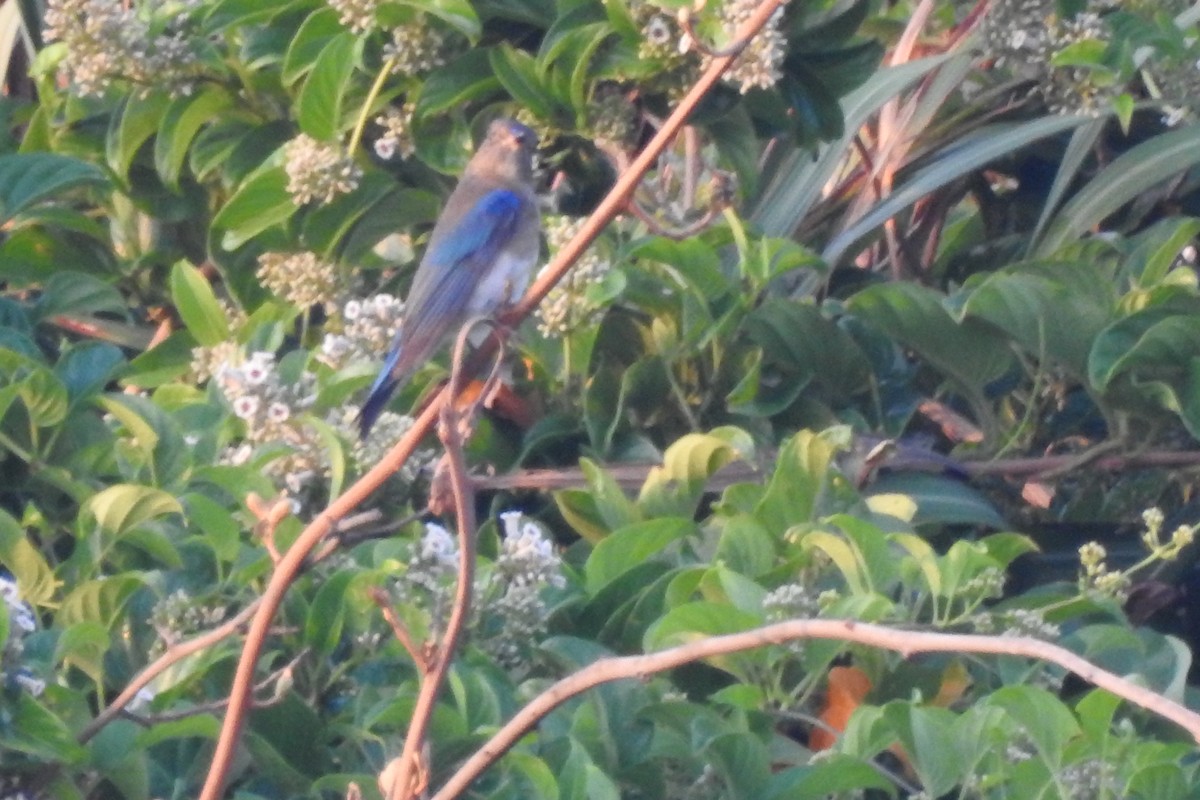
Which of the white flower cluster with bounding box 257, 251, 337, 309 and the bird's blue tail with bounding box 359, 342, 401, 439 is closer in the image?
the bird's blue tail with bounding box 359, 342, 401, 439

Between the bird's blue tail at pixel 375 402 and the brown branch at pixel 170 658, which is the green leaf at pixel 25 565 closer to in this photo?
the brown branch at pixel 170 658

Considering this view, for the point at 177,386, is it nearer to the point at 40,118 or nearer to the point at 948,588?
the point at 40,118

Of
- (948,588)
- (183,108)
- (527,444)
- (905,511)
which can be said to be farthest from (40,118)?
(948,588)

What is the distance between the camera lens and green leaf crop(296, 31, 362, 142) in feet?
12.2

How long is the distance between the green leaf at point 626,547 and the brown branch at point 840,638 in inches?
45.7

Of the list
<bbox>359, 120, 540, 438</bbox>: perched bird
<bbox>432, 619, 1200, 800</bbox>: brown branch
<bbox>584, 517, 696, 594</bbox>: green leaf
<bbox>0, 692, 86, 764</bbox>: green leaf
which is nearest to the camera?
<bbox>432, 619, 1200, 800</bbox>: brown branch

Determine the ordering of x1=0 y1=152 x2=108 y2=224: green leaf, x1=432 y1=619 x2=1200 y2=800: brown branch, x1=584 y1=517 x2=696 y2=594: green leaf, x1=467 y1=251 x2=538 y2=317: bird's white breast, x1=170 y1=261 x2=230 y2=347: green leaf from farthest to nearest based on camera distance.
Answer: x1=467 y1=251 x2=538 y2=317: bird's white breast → x1=170 y1=261 x2=230 y2=347: green leaf → x1=0 y1=152 x2=108 y2=224: green leaf → x1=584 y1=517 x2=696 y2=594: green leaf → x1=432 y1=619 x2=1200 y2=800: brown branch

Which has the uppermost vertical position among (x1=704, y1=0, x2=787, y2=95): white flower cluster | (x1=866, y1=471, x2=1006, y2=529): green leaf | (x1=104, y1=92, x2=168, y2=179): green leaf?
(x1=704, y1=0, x2=787, y2=95): white flower cluster

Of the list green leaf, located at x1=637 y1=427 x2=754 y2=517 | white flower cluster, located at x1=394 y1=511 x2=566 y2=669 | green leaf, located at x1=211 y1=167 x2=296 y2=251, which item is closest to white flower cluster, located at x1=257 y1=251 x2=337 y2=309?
green leaf, located at x1=211 y1=167 x2=296 y2=251

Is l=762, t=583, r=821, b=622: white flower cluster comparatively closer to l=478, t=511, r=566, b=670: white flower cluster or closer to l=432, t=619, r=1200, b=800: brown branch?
l=478, t=511, r=566, b=670: white flower cluster

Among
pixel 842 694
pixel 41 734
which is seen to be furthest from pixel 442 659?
pixel 842 694

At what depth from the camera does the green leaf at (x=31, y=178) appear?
3.79 m

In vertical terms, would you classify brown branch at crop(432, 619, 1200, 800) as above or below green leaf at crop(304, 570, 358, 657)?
above

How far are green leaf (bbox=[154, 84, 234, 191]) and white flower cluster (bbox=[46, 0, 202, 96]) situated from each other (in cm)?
4
